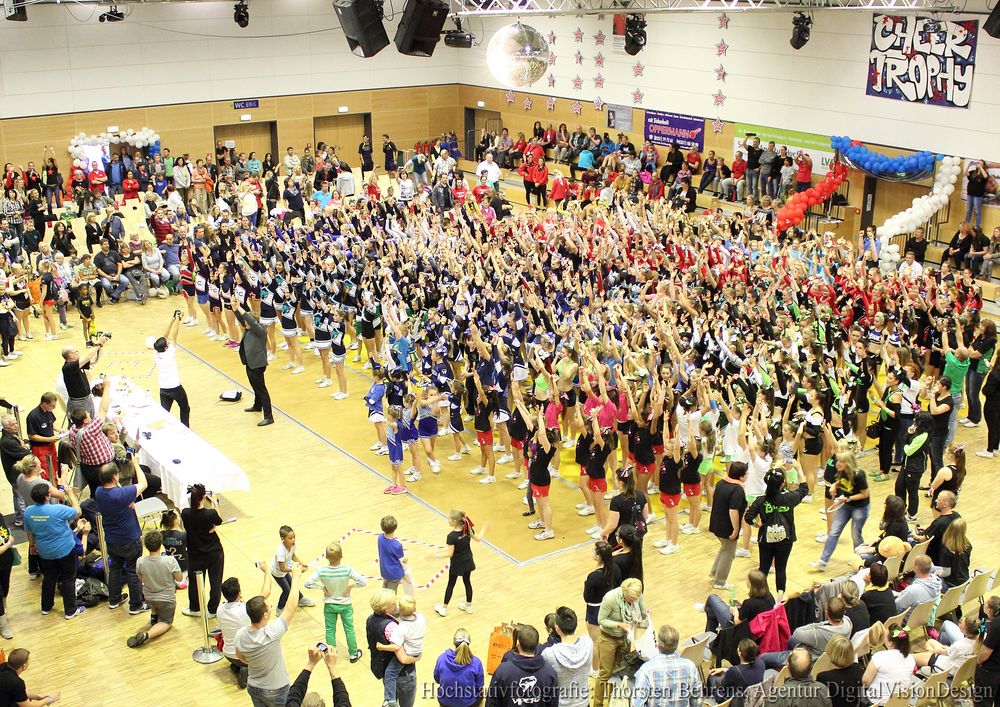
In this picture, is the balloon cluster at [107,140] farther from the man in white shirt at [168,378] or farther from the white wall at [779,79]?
the man in white shirt at [168,378]

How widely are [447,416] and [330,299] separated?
2.96m

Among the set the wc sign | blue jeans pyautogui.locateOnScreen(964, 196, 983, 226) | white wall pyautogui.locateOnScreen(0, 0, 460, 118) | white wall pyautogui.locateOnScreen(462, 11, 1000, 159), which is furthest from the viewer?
white wall pyautogui.locateOnScreen(0, 0, 460, 118)

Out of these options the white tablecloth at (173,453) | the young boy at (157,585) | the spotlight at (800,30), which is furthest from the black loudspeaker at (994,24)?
the young boy at (157,585)

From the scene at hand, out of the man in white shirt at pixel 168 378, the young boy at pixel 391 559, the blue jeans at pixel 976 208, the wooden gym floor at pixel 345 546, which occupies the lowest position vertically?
the wooden gym floor at pixel 345 546

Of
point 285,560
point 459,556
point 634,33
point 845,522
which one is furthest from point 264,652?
point 634,33

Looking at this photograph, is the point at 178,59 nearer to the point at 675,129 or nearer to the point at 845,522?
the point at 675,129

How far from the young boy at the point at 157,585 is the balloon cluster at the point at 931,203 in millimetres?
18238

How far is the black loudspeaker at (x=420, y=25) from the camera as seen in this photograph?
48.5 ft

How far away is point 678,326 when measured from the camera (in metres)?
14.4

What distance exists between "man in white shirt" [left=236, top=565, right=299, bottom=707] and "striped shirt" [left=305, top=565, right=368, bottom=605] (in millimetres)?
1006

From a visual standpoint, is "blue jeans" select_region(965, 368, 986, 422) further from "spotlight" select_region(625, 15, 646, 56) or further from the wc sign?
"spotlight" select_region(625, 15, 646, 56)

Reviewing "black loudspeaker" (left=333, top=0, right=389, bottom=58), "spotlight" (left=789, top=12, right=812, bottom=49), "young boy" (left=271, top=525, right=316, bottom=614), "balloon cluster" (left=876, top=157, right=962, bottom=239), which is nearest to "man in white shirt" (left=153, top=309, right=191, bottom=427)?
"young boy" (left=271, top=525, right=316, bottom=614)

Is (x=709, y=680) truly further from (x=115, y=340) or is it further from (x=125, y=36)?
(x=125, y=36)

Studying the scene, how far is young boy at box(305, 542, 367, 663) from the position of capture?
877 cm
